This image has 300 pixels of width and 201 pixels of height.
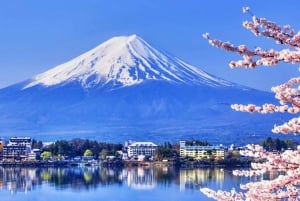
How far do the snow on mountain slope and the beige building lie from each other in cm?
2524

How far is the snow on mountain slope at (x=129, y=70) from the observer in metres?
50.9

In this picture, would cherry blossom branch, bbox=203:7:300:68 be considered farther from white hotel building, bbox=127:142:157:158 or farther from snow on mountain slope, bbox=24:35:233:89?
snow on mountain slope, bbox=24:35:233:89

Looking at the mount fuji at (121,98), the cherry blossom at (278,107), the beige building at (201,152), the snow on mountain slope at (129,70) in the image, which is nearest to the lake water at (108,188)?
the beige building at (201,152)

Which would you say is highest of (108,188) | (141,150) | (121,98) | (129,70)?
(129,70)

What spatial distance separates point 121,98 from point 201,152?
2525 cm

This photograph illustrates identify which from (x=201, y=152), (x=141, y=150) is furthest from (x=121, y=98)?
(x=201, y=152)

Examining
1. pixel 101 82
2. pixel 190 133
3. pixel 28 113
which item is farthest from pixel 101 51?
pixel 190 133

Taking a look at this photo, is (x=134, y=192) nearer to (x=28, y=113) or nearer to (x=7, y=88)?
(x=28, y=113)

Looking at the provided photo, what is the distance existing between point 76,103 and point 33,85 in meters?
5.27

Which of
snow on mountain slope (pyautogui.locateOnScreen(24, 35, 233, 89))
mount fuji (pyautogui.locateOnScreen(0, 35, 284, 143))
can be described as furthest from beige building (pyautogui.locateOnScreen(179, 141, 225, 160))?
snow on mountain slope (pyautogui.locateOnScreen(24, 35, 233, 89))

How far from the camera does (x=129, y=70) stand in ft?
169

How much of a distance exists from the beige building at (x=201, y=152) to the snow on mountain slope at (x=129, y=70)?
25.2m

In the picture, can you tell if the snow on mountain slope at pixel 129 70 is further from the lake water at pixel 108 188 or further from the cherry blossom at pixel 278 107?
the cherry blossom at pixel 278 107

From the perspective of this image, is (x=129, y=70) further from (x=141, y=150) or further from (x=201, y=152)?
(x=201, y=152)
